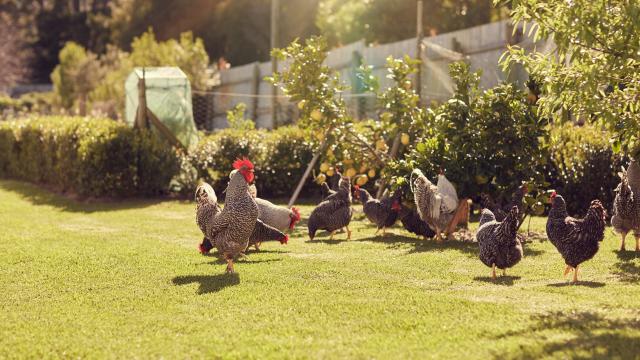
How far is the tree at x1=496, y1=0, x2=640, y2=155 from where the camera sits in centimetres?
666

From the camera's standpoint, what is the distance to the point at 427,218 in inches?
478

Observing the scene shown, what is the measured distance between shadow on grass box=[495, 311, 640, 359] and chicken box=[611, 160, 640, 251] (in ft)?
13.2

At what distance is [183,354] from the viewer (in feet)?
20.2

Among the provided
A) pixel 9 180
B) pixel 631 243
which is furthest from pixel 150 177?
pixel 631 243

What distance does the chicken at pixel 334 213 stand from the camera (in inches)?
489

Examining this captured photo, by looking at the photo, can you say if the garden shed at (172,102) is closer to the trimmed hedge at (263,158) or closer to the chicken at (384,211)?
the trimmed hedge at (263,158)

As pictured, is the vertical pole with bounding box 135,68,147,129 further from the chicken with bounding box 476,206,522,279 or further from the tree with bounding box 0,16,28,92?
the tree with bounding box 0,16,28,92

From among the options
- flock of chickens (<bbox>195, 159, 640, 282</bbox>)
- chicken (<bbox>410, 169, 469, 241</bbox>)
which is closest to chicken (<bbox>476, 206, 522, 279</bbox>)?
flock of chickens (<bbox>195, 159, 640, 282</bbox>)

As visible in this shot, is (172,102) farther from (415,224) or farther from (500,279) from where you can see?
(500,279)

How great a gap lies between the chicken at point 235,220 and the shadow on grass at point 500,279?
2.72 meters

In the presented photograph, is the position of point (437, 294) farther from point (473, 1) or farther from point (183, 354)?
point (473, 1)

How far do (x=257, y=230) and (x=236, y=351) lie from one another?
14.9 ft

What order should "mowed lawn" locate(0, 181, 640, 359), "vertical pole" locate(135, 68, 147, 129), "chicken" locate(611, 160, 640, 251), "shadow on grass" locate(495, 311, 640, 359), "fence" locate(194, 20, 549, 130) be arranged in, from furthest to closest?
"fence" locate(194, 20, 549, 130), "vertical pole" locate(135, 68, 147, 129), "chicken" locate(611, 160, 640, 251), "mowed lawn" locate(0, 181, 640, 359), "shadow on grass" locate(495, 311, 640, 359)

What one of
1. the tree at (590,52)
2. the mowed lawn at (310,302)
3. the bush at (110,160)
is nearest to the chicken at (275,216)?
the mowed lawn at (310,302)
